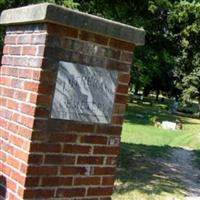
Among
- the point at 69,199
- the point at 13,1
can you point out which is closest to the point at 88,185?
the point at 69,199

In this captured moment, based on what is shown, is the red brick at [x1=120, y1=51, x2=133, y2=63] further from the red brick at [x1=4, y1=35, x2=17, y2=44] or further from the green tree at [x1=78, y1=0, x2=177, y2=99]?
the green tree at [x1=78, y1=0, x2=177, y2=99]

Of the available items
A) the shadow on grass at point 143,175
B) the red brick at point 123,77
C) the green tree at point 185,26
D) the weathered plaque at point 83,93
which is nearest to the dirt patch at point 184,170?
the shadow on grass at point 143,175

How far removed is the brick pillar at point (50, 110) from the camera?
427 centimetres

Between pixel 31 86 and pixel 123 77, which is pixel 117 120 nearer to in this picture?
pixel 123 77

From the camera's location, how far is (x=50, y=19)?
13.7 feet

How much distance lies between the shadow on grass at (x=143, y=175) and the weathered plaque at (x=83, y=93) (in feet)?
16.9

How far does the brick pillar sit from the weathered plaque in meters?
0.04

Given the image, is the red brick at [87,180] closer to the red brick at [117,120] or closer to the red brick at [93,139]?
the red brick at [93,139]

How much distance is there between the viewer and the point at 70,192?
4.55 metres

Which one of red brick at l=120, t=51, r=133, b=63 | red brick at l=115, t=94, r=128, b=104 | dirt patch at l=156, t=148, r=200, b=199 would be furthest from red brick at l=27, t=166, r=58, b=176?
dirt patch at l=156, t=148, r=200, b=199

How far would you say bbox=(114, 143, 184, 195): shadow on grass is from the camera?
9.97 metres

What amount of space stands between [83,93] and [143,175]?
6.89 metres

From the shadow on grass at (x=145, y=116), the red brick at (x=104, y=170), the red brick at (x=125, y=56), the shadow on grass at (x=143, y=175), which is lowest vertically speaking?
the shadow on grass at (x=145, y=116)

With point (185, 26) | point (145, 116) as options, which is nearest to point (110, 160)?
point (185, 26)
